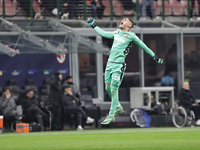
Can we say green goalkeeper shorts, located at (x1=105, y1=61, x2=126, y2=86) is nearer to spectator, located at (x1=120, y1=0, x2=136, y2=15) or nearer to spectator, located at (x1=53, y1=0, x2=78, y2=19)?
spectator, located at (x1=53, y1=0, x2=78, y2=19)

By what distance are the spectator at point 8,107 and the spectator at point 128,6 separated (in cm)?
772

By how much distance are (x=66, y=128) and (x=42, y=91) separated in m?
1.85

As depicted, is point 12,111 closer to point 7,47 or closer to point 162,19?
point 7,47

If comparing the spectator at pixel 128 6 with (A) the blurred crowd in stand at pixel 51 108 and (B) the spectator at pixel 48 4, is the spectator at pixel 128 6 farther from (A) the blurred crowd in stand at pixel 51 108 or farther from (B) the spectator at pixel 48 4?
(A) the blurred crowd in stand at pixel 51 108

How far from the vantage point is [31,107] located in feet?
51.8

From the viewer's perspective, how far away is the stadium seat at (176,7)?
72.6 ft

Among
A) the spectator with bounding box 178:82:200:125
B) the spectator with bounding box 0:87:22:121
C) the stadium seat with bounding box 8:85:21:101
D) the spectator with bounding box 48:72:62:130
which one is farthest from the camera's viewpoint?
the stadium seat with bounding box 8:85:21:101

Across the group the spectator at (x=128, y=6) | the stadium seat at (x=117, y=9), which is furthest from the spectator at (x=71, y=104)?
the spectator at (x=128, y=6)

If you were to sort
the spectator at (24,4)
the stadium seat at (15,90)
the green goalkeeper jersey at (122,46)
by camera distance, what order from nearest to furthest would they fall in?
the green goalkeeper jersey at (122,46) → the stadium seat at (15,90) → the spectator at (24,4)

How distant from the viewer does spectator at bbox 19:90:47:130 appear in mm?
15766

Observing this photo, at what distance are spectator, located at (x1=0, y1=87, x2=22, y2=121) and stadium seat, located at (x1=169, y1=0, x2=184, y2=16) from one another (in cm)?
980

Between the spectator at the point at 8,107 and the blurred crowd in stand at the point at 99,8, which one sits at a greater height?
the blurred crowd in stand at the point at 99,8

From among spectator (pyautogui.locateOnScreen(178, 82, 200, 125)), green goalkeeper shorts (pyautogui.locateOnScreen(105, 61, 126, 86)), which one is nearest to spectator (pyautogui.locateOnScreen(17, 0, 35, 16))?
spectator (pyautogui.locateOnScreen(178, 82, 200, 125))

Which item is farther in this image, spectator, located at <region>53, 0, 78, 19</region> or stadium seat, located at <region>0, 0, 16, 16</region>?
spectator, located at <region>53, 0, 78, 19</region>
